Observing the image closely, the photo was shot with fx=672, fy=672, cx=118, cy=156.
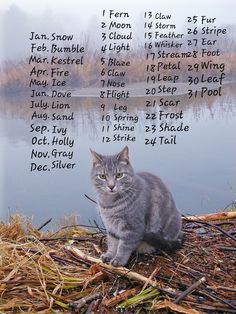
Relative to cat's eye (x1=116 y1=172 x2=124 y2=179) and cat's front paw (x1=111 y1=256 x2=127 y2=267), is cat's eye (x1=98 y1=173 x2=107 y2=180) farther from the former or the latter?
cat's front paw (x1=111 y1=256 x2=127 y2=267)

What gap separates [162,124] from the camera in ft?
12.0

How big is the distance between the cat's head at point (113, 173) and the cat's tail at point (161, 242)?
25 centimetres

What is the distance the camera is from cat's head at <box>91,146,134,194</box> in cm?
297

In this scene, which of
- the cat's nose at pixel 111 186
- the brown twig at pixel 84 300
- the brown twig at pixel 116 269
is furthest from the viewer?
the cat's nose at pixel 111 186

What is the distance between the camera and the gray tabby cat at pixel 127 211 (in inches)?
118

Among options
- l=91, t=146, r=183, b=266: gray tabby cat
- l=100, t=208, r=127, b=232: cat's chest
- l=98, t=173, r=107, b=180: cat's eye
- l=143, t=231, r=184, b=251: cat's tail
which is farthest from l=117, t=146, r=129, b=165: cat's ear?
l=143, t=231, r=184, b=251: cat's tail

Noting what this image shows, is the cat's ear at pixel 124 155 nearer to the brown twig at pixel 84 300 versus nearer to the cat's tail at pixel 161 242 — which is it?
the cat's tail at pixel 161 242

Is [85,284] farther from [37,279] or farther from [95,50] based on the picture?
[95,50]

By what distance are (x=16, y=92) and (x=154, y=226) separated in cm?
118

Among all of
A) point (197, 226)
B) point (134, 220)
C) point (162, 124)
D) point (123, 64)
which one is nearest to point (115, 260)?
point (134, 220)

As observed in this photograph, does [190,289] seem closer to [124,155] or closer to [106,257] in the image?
[106,257]

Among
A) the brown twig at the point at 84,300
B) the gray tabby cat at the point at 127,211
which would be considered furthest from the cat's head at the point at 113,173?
the brown twig at the point at 84,300

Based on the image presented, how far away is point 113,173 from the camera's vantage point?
2.97 m

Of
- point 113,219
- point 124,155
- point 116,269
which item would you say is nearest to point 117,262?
point 116,269
